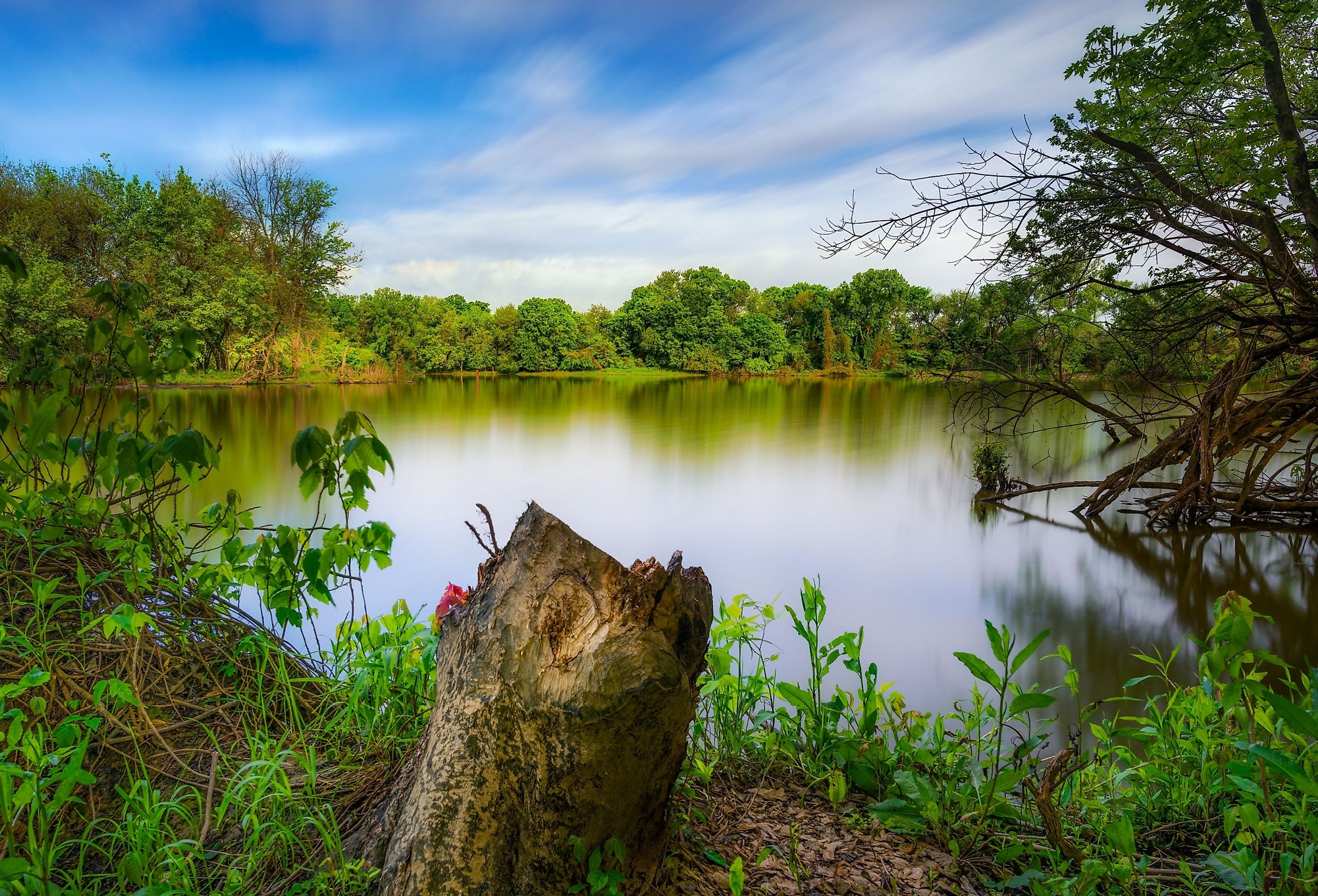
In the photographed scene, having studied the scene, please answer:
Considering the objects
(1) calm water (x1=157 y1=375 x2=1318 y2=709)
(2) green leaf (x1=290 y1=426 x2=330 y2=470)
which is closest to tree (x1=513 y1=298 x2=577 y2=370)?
(1) calm water (x1=157 y1=375 x2=1318 y2=709)

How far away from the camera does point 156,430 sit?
233 cm

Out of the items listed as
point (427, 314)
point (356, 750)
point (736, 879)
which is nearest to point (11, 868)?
point (356, 750)

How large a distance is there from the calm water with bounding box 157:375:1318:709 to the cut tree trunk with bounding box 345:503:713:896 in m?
2.60

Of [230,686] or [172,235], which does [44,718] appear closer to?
[230,686]

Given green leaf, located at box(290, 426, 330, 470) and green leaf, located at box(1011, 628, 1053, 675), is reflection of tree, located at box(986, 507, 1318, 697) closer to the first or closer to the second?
green leaf, located at box(1011, 628, 1053, 675)

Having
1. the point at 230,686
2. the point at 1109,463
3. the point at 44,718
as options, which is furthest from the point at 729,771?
the point at 1109,463

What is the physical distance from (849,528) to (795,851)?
6171 millimetres

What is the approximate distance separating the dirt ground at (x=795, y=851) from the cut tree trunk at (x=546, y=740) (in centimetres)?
21

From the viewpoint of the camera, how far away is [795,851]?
163 cm

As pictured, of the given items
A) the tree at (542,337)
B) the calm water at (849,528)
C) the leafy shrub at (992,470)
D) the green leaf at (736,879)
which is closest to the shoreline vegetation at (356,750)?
the green leaf at (736,879)

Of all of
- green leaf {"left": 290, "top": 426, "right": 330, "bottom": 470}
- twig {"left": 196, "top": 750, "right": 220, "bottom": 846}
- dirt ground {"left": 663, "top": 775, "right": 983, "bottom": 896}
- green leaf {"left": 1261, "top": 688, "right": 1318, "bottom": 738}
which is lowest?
dirt ground {"left": 663, "top": 775, "right": 983, "bottom": 896}

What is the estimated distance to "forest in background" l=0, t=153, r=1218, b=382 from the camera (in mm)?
6234

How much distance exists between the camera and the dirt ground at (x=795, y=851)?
153cm

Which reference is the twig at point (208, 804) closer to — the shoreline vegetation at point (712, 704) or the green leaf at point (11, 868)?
the shoreline vegetation at point (712, 704)
